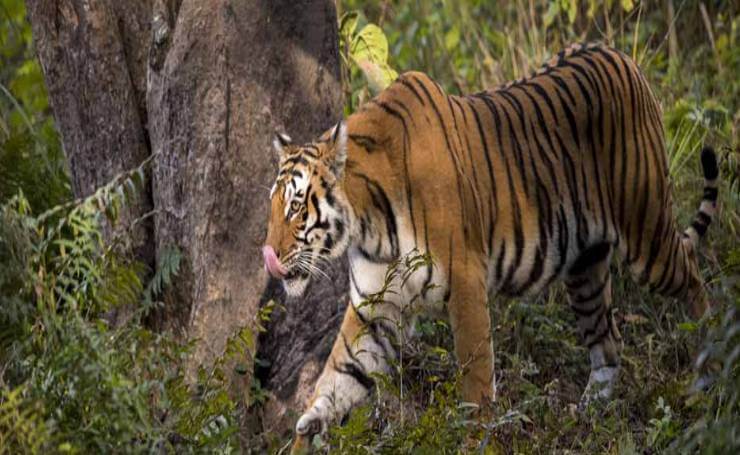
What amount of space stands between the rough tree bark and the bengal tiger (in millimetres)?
306

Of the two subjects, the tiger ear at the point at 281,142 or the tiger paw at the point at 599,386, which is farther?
the tiger paw at the point at 599,386

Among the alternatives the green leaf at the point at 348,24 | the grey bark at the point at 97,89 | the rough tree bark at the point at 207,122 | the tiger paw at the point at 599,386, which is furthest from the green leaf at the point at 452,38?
the grey bark at the point at 97,89

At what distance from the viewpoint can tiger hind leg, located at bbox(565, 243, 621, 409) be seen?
6.71 m

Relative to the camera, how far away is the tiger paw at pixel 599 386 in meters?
6.12

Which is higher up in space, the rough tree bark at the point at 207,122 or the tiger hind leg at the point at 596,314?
the rough tree bark at the point at 207,122

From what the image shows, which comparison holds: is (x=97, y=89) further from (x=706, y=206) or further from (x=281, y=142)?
(x=706, y=206)

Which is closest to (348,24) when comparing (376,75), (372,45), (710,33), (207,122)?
(372,45)

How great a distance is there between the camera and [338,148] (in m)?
5.56

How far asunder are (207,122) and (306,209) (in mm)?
604

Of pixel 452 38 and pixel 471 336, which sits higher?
pixel 452 38

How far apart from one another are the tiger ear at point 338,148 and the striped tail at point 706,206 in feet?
6.49

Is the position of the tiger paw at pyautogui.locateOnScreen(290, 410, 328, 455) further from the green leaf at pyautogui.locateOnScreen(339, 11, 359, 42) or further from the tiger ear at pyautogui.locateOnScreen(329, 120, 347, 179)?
the green leaf at pyautogui.locateOnScreen(339, 11, 359, 42)

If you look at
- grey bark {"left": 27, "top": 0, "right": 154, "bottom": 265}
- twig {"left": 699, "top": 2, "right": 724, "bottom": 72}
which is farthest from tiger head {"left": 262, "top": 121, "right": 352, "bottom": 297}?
twig {"left": 699, "top": 2, "right": 724, "bottom": 72}

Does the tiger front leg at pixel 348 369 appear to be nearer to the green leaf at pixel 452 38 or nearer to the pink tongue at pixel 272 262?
the pink tongue at pixel 272 262
